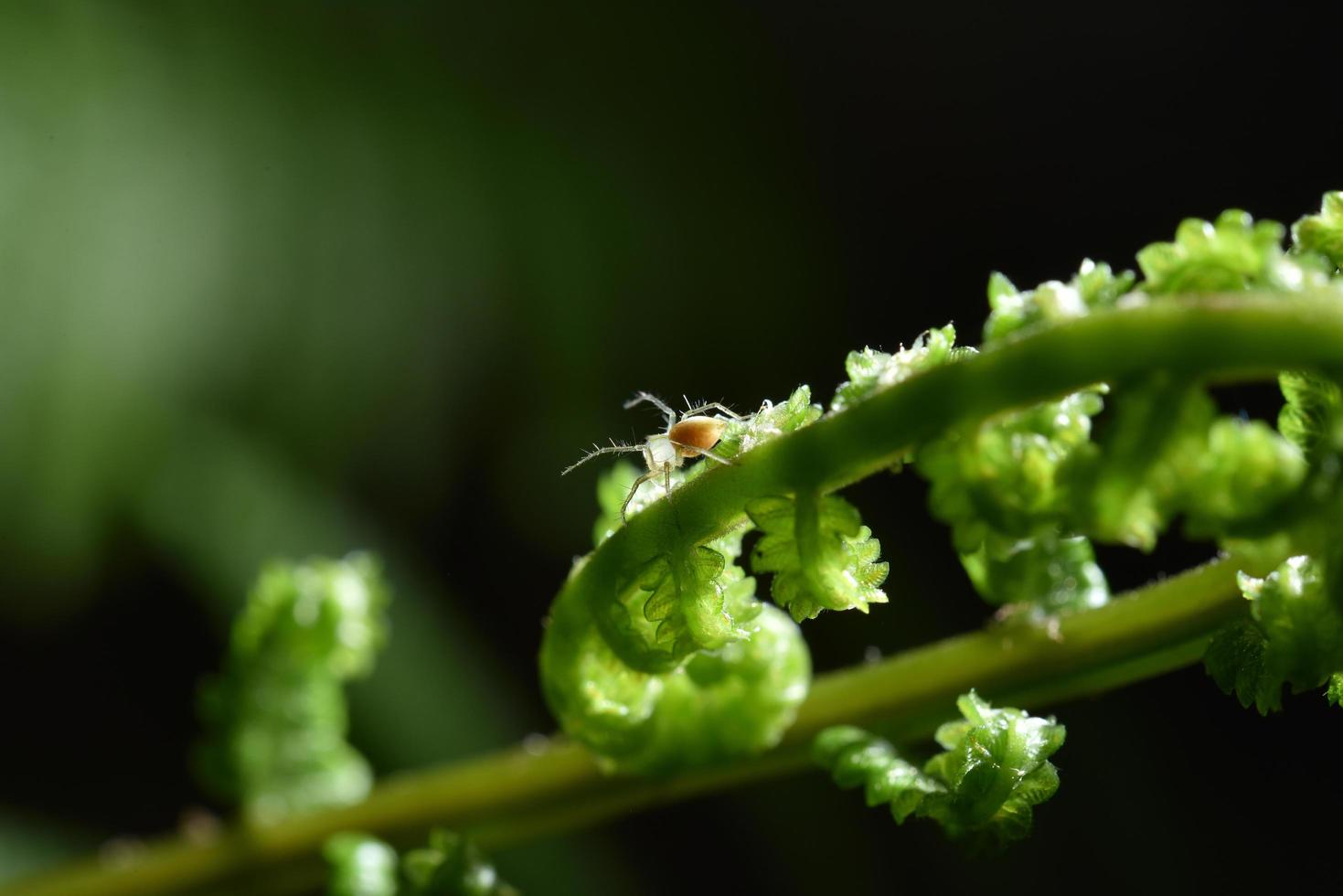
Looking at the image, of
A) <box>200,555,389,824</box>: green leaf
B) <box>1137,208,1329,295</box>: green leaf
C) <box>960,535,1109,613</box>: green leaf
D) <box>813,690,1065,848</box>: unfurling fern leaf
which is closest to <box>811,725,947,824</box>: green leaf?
<box>813,690,1065,848</box>: unfurling fern leaf

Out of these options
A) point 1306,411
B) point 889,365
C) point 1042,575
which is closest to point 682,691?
point 1042,575

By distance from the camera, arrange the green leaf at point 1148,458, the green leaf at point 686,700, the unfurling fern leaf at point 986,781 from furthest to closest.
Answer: the green leaf at point 686,700, the unfurling fern leaf at point 986,781, the green leaf at point 1148,458

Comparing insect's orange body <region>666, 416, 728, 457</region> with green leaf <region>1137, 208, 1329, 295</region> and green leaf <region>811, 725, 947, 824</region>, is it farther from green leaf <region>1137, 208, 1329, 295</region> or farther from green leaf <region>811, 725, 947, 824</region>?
green leaf <region>1137, 208, 1329, 295</region>

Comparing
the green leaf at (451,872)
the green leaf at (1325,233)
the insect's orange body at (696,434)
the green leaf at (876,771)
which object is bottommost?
the green leaf at (451,872)

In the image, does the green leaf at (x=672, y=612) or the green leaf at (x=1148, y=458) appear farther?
the green leaf at (x=672, y=612)

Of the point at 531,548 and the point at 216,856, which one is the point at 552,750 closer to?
the point at 216,856

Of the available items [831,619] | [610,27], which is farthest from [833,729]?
[610,27]

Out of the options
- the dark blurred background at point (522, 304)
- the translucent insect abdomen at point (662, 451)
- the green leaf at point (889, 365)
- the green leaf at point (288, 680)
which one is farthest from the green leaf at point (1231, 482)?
the dark blurred background at point (522, 304)

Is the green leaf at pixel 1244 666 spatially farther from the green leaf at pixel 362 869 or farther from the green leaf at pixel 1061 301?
the green leaf at pixel 362 869
